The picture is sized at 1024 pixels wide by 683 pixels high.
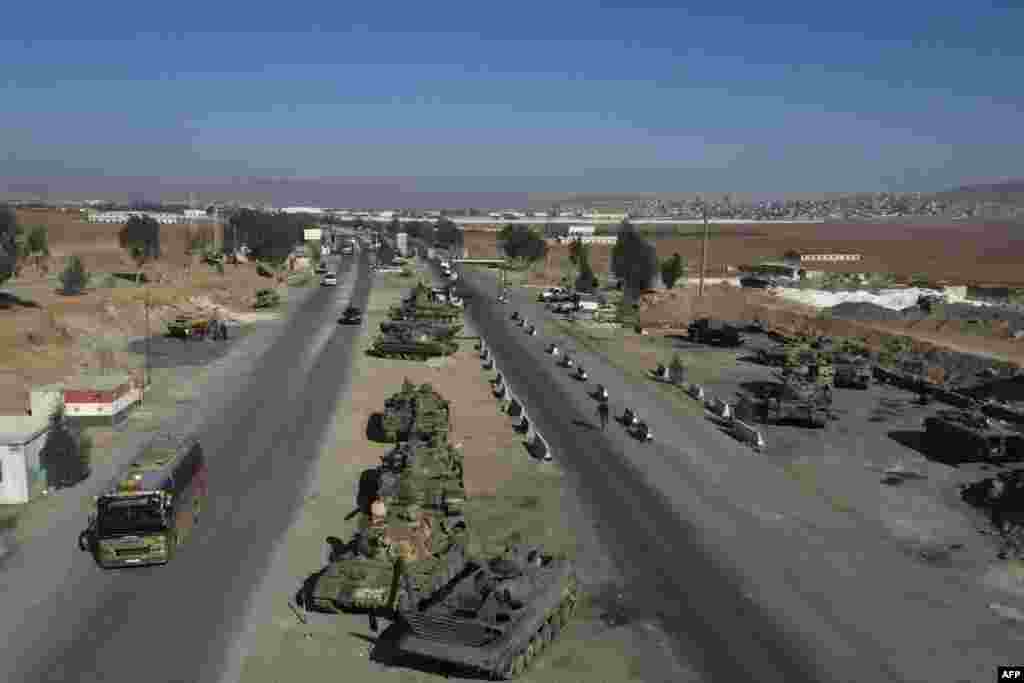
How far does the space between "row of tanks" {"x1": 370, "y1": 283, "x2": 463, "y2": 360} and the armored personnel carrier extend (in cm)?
3467

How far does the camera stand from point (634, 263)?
89.4 metres

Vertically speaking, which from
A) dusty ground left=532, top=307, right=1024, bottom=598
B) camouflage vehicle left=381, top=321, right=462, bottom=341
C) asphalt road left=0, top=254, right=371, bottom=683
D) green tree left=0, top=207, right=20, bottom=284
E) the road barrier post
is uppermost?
green tree left=0, top=207, right=20, bottom=284

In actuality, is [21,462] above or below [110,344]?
above

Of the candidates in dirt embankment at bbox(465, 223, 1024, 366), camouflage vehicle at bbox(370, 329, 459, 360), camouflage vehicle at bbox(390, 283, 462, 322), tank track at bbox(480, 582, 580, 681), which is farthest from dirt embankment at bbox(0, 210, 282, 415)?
dirt embankment at bbox(465, 223, 1024, 366)

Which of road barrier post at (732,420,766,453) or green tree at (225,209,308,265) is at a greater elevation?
green tree at (225,209,308,265)

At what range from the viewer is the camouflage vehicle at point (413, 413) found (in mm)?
33344

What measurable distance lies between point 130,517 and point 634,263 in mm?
71218

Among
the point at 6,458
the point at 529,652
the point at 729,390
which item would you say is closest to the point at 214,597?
the point at 529,652

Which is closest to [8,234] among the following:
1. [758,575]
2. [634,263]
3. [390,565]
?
[634,263]

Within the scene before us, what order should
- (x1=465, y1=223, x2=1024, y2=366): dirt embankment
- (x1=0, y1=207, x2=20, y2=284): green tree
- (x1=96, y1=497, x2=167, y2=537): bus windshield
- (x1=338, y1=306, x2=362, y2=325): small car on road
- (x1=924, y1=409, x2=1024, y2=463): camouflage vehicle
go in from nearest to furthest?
(x1=96, y1=497, x2=167, y2=537): bus windshield < (x1=924, y1=409, x2=1024, y2=463): camouflage vehicle < (x1=465, y1=223, x2=1024, y2=366): dirt embankment < (x1=0, y1=207, x2=20, y2=284): green tree < (x1=338, y1=306, x2=362, y2=325): small car on road

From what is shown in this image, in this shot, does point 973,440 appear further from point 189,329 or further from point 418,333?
point 189,329

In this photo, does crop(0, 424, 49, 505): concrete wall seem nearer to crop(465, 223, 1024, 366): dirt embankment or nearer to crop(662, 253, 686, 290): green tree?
crop(465, 223, 1024, 366): dirt embankment

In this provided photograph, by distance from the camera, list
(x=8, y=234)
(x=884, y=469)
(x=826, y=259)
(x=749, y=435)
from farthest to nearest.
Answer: (x=826, y=259) → (x=8, y=234) → (x=749, y=435) → (x=884, y=469)

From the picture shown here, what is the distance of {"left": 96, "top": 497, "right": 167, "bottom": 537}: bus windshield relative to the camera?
22359mm
